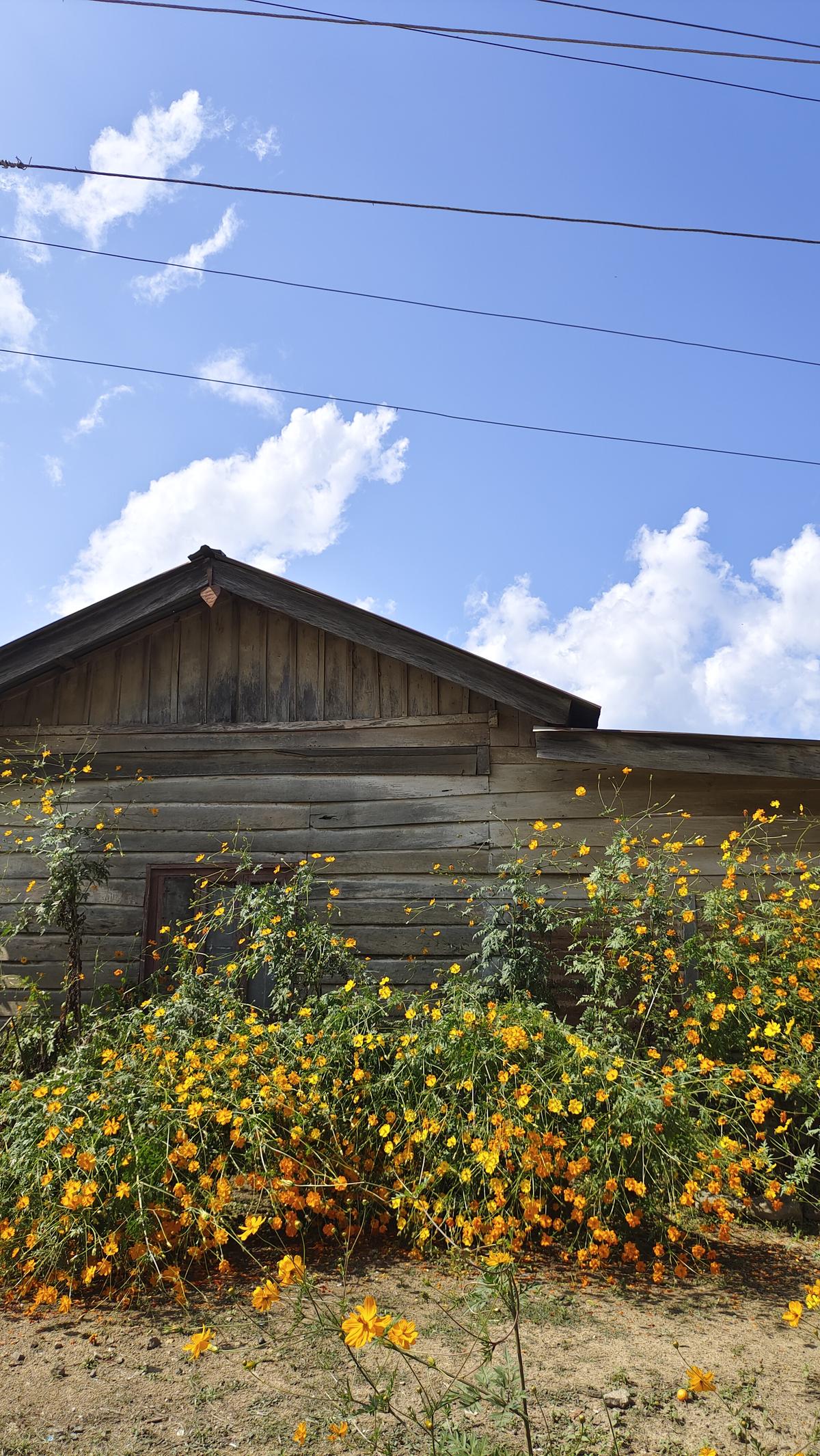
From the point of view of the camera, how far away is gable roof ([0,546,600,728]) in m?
6.74

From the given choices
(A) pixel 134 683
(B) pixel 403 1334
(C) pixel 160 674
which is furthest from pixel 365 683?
(B) pixel 403 1334

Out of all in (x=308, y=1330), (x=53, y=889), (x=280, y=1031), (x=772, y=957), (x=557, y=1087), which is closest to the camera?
(x=308, y=1330)

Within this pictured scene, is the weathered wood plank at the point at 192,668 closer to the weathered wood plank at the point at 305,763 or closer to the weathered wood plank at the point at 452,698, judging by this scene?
the weathered wood plank at the point at 305,763

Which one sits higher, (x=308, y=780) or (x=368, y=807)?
(x=308, y=780)

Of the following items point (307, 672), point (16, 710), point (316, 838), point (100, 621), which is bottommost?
point (316, 838)

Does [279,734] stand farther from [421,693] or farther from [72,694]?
[72,694]

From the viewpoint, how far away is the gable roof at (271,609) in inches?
265

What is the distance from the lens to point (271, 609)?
24.6 ft

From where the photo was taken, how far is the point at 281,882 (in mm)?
7141

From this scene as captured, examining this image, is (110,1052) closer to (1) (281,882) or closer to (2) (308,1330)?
(2) (308,1330)

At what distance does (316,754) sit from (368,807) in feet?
1.93

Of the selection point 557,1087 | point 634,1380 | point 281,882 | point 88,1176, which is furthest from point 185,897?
point 634,1380

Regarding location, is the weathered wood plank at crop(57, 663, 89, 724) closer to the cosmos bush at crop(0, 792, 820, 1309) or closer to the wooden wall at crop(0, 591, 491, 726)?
the wooden wall at crop(0, 591, 491, 726)

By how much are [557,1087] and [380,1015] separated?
115 cm
